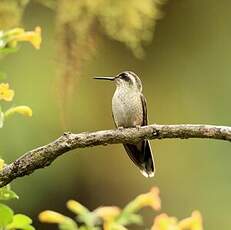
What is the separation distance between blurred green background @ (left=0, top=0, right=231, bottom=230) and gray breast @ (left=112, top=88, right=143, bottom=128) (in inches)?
38.1

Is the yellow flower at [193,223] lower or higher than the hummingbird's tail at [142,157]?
lower

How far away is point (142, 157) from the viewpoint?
2650mm

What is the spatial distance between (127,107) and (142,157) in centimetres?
42

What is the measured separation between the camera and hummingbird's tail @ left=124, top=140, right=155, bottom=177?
256cm

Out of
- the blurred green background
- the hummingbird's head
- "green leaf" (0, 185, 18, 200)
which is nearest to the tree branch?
"green leaf" (0, 185, 18, 200)

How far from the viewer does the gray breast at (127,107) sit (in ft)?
9.71

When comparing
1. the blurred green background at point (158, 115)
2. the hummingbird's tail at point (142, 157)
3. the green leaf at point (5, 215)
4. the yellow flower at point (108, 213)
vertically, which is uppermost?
the blurred green background at point (158, 115)

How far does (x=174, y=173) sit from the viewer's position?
4566mm

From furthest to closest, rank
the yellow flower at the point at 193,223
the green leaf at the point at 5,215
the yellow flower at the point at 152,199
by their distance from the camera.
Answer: the yellow flower at the point at 152,199 → the yellow flower at the point at 193,223 → the green leaf at the point at 5,215

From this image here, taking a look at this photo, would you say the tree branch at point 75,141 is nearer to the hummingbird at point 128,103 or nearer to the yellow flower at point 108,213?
the yellow flower at point 108,213

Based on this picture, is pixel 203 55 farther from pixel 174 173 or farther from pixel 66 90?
pixel 66 90

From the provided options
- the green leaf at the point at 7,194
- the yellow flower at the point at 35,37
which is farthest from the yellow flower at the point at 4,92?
the yellow flower at the point at 35,37

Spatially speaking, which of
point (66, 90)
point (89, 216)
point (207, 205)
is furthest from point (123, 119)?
point (207, 205)

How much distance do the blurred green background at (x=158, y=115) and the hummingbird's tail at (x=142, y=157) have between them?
56.1 inches
